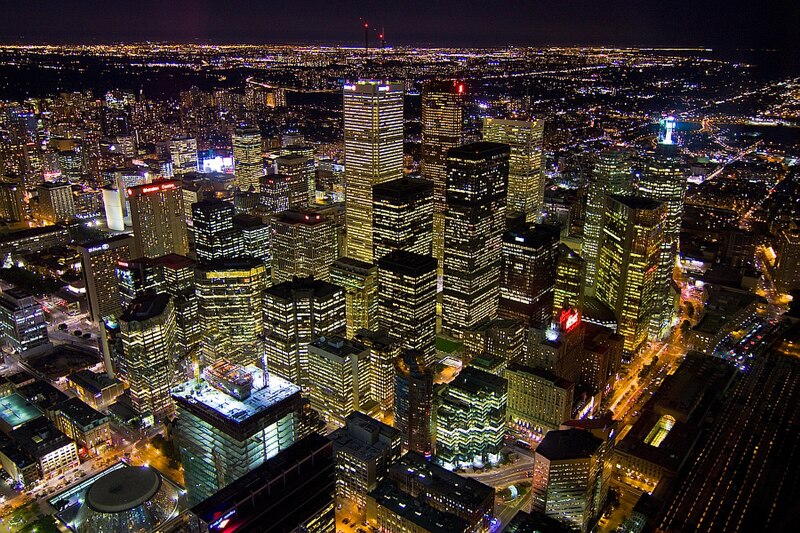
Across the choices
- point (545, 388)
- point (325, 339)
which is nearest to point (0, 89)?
point (325, 339)

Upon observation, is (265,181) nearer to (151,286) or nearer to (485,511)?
A: (151,286)

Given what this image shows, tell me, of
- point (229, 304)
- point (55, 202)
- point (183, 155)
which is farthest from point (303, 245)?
point (183, 155)

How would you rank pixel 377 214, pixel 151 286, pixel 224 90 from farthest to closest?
pixel 224 90
pixel 377 214
pixel 151 286

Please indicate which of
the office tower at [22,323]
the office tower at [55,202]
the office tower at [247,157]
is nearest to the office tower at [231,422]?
the office tower at [22,323]

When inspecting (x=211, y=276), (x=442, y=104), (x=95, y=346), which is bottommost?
(x=95, y=346)

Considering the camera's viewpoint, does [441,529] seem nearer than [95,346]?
Yes

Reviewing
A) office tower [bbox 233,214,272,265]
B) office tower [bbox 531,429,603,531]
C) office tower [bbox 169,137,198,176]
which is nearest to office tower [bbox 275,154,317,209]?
office tower [bbox 233,214,272,265]
